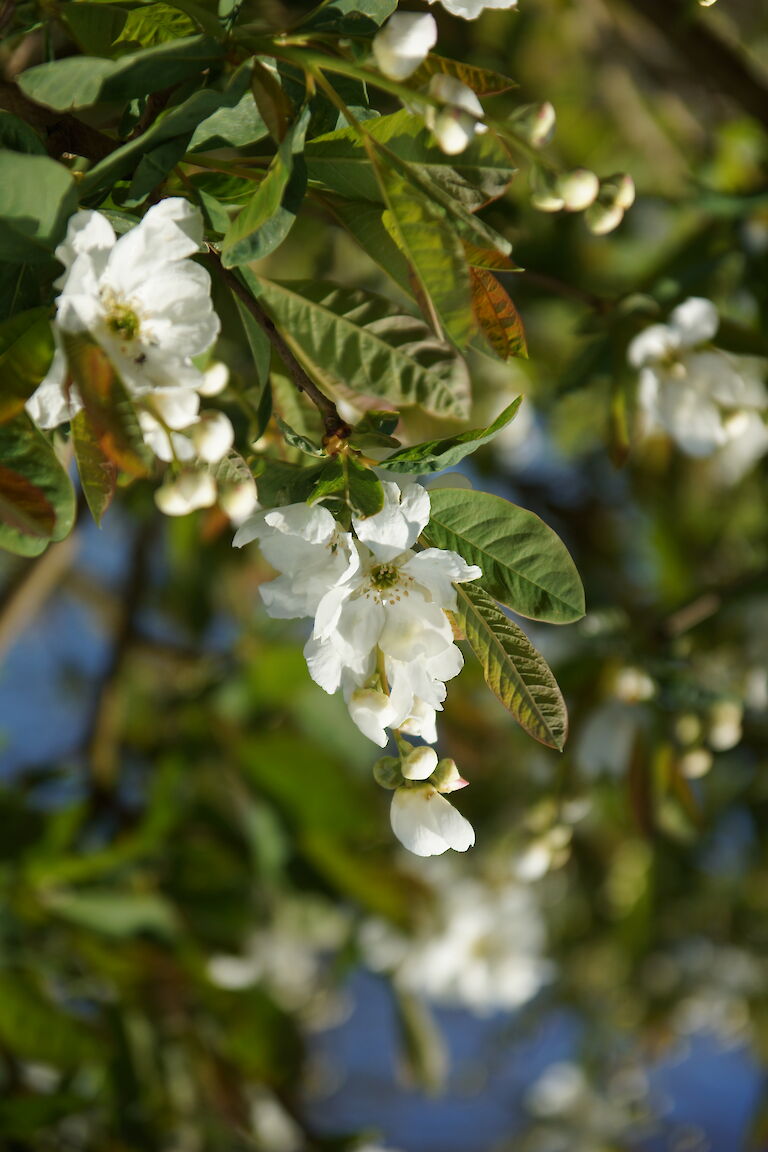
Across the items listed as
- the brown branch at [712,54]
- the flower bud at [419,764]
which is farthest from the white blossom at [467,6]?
the brown branch at [712,54]

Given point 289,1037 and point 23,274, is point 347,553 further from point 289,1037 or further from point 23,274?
point 289,1037

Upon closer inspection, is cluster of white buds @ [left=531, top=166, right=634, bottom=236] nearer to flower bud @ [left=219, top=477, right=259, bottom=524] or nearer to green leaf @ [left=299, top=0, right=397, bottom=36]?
green leaf @ [left=299, top=0, right=397, bottom=36]

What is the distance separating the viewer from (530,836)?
3.54 feet

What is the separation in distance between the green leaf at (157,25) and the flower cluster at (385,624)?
0.89 ft

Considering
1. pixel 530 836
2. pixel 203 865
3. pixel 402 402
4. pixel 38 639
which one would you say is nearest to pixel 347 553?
pixel 402 402

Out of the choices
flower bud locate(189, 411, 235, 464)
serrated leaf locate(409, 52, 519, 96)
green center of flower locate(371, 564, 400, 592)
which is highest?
serrated leaf locate(409, 52, 519, 96)

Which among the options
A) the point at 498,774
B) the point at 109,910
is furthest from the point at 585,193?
the point at 498,774

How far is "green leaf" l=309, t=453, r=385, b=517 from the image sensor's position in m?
0.50

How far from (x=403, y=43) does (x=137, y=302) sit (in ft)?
0.58

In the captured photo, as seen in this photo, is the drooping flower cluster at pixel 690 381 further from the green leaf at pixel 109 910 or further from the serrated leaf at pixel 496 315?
the green leaf at pixel 109 910

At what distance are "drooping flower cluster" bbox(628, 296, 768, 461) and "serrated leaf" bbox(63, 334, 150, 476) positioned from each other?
0.49 metres

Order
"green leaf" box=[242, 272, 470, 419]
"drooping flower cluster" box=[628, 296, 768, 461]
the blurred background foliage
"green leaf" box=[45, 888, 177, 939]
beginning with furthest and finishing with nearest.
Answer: "green leaf" box=[45, 888, 177, 939]
the blurred background foliage
"drooping flower cluster" box=[628, 296, 768, 461]
"green leaf" box=[242, 272, 470, 419]

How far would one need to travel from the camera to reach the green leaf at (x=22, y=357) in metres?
0.48

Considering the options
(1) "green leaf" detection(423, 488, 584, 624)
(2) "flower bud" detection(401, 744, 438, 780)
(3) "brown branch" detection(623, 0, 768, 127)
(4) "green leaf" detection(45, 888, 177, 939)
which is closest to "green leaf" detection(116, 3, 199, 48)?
(1) "green leaf" detection(423, 488, 584, 624)
